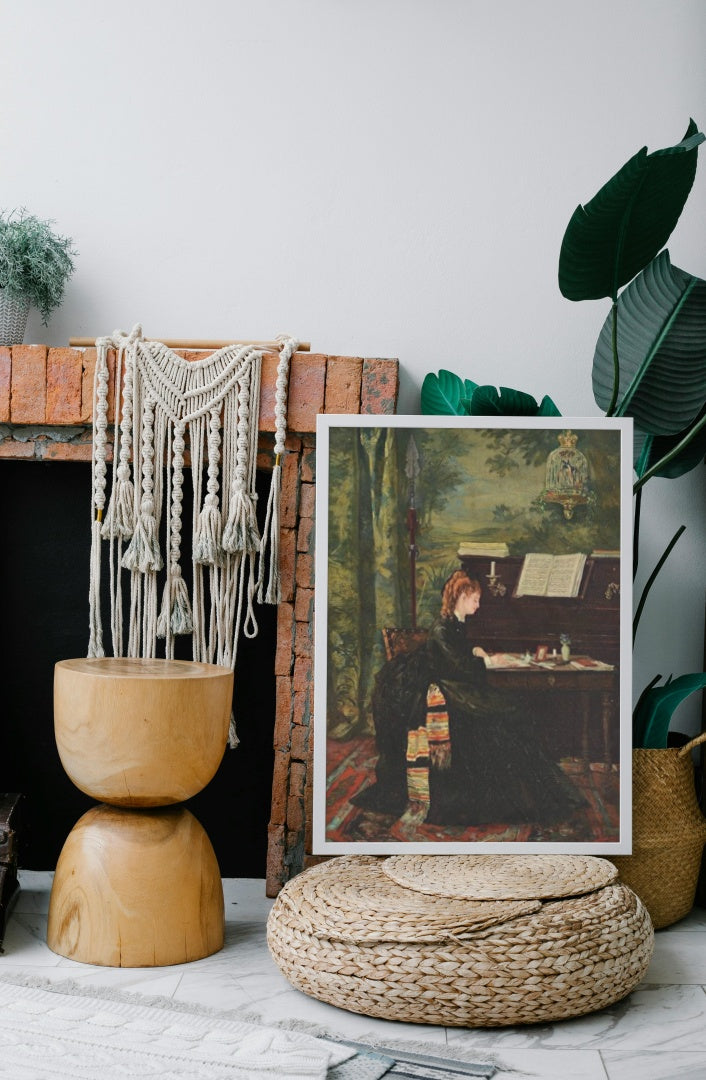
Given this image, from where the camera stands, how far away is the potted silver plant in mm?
2205

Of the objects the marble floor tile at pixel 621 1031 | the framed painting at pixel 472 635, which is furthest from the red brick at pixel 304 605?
the marble floor tile at pixel 621 1031

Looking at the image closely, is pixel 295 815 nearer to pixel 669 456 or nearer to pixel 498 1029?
pixel 498 1029

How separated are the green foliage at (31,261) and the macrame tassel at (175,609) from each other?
72cm

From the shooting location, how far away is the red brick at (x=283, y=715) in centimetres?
223

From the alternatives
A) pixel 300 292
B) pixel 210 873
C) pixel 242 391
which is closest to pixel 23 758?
pixel 210 873

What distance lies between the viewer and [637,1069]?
1491 millimetres

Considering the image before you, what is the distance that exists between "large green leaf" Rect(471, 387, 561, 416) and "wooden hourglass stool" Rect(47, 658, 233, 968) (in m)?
0.79

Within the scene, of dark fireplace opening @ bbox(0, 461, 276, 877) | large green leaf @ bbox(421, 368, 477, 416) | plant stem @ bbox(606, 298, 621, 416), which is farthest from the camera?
dark fireplace opening @ bbox(0, 461, 276, 877)

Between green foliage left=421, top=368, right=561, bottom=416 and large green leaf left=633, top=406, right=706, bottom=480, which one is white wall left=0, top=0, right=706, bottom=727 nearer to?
green foliage left=421, top=368, right=561, bottom=416

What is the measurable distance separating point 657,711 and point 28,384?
5.15 feet

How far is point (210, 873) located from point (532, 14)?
214cm

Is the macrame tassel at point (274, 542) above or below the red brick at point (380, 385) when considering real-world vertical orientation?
below

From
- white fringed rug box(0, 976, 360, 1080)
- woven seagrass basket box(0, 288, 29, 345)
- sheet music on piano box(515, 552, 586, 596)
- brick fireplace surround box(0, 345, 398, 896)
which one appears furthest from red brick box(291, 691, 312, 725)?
woven seagrass basket box(0, 288, 29, 345)

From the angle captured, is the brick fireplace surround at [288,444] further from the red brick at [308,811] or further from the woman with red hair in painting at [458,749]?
the woman with red hair in painting at [458,749]
